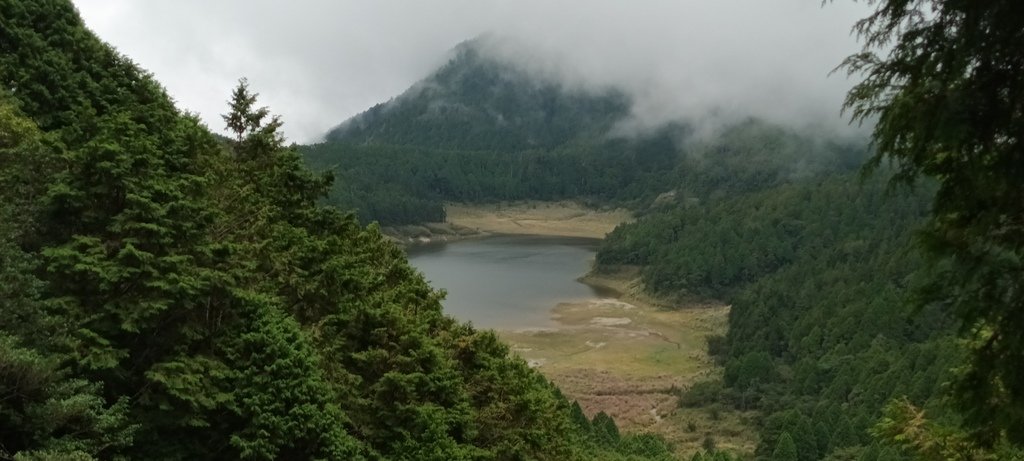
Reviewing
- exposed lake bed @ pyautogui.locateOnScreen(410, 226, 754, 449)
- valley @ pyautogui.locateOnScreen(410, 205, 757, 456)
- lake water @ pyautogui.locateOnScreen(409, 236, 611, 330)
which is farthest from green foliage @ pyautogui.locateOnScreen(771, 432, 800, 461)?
lake water @ pyautogui.locateOnScreen(409, 236, 611, 330)

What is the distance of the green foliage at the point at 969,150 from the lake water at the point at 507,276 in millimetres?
62793

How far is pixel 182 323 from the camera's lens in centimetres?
1561

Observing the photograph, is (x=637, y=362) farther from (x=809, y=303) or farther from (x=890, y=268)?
(x=890, y=268)

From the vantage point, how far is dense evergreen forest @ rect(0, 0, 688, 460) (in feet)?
41.6

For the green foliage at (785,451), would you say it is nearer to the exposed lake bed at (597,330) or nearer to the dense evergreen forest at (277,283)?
the dense evergreen forest at (277,283)

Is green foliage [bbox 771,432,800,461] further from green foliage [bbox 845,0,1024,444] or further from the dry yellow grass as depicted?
green foliage [bbox 845,0,1024,444]

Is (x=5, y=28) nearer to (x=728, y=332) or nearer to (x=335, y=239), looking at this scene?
(x=335, y=239)

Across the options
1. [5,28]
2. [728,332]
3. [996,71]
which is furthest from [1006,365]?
[728,332]

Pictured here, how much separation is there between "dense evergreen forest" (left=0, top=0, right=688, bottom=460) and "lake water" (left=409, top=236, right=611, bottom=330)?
1825 inches

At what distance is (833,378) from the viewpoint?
70.9 metres

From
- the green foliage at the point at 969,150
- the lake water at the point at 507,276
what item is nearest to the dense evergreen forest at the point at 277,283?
the green foliage at the point at 969,150

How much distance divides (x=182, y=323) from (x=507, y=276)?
363ft

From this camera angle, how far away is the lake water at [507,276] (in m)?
96.8

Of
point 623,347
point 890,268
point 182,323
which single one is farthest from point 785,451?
point 890,268
